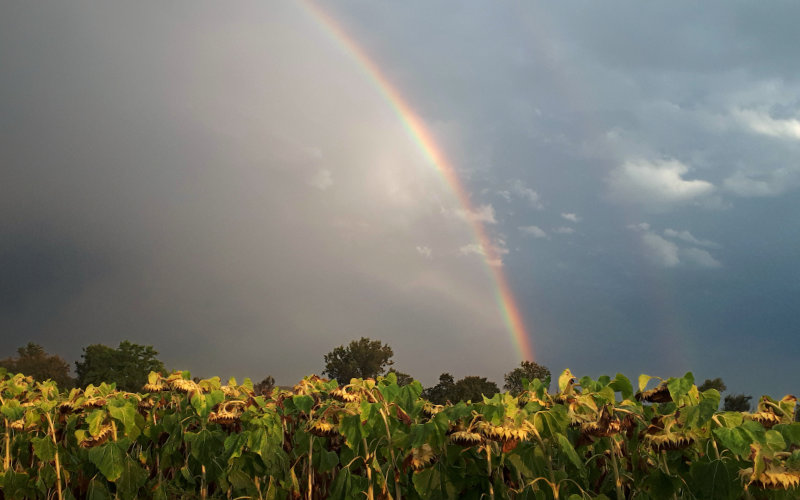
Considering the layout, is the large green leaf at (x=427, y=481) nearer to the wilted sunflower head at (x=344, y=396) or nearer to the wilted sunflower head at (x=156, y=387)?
the wilted sunflower head at (x=344, y=396)

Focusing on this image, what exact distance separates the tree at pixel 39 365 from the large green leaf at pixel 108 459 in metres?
50.3

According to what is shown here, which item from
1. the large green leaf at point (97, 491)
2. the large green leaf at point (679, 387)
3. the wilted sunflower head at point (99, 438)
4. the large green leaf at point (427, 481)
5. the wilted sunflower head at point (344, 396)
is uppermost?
the large green leaf at point (679, 387)

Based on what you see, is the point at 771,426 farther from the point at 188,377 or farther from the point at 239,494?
the point at 188,377

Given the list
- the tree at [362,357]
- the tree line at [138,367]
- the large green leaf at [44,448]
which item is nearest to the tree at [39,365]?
the tree line at [138,367]

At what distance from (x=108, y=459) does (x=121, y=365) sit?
4410cm

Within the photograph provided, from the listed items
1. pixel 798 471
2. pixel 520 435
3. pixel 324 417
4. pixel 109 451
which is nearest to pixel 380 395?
pixel 324 417

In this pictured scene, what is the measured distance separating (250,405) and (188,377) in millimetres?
1115

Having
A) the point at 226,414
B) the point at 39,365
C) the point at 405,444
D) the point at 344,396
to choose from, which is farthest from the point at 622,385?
the point at 39,365

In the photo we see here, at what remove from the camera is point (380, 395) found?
3869 mm

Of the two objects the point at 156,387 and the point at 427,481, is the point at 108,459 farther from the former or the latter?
the point at 427,481

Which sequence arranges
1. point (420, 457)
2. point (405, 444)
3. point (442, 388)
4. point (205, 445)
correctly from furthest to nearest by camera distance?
point (442, 388) < point (205, 445) < point (405, 444) < point (420, 457)

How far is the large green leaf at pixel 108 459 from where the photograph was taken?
500 centimetres

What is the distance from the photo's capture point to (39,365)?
164 feet

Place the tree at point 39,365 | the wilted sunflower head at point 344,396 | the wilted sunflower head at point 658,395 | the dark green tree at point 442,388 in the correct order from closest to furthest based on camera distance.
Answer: the wilted sunflower head at point 658,395
the wilted sunflower head at point 344,396
the dark green tree at point 442,388
the tree at point 39,365
